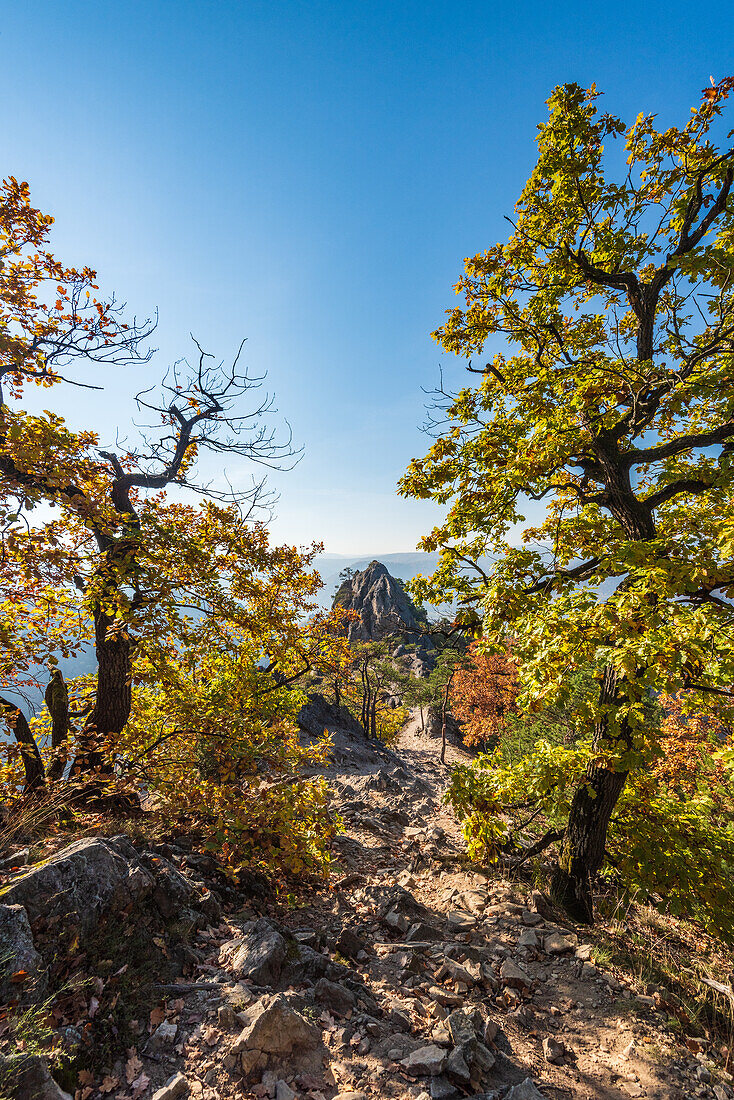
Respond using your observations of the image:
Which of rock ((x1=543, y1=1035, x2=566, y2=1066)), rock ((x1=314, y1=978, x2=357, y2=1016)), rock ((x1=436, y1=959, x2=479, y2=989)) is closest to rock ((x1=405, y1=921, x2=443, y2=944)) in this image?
rock ((x1=436, y1=959, x2=479, y2=989))

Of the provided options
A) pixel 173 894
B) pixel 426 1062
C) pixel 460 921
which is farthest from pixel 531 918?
pixel 173 894

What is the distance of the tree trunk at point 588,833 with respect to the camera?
5.91 m

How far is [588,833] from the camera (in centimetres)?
602

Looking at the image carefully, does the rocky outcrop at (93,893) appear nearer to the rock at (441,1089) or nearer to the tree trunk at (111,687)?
the tree trunk at (111,687)

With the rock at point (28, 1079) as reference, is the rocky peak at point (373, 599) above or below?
above

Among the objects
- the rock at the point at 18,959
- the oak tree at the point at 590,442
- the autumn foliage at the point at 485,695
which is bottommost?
the autumn foliage at the point at 485,695

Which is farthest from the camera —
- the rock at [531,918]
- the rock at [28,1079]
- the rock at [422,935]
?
the rock at [531,918]

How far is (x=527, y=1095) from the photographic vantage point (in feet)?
9.96

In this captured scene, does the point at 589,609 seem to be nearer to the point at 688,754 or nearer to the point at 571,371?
the point at 571,371

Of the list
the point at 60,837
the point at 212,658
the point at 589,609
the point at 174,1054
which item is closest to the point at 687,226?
the point at 589,609

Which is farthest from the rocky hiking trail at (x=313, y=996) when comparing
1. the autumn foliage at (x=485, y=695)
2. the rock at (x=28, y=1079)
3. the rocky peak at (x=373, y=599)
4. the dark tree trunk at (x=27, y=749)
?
the rocky peak at (x=373, y=599)

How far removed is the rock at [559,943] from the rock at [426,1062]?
2.84 m

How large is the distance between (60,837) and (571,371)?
8.59 metres

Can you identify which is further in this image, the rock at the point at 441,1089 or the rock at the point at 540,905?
the rock at the point at 540,905
